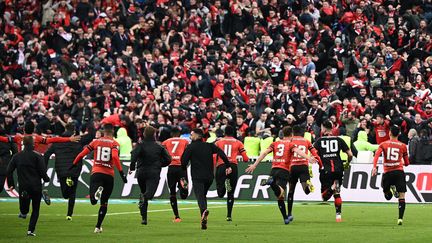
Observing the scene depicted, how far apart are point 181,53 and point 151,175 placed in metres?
17.2

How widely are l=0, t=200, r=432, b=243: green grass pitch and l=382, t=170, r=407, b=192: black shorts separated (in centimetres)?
81

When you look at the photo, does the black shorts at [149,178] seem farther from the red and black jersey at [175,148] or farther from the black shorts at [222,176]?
the black shorts at [222,176]

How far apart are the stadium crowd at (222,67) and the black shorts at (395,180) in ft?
20.8

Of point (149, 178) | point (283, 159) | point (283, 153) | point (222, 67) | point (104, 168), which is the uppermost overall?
point (222, 67)

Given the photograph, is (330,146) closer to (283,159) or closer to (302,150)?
(302,150)

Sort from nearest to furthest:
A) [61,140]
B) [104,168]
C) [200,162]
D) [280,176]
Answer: [104,168], [200,162], [280,176], [61,140]

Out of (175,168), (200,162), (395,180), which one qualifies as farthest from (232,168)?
(395,180)

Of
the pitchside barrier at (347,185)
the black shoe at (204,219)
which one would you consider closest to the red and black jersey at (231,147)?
the black shoe at (204,219)

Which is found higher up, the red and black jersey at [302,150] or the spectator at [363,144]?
the red and black jersey at [302,150]

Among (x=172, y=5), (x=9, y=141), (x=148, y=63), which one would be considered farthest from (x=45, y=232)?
(x=172, y=5)

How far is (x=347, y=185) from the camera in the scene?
33.3 meters

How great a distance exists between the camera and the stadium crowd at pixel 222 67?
34.6 m

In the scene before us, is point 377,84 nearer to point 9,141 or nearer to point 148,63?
point 148,63

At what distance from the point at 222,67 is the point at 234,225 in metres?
15.1
